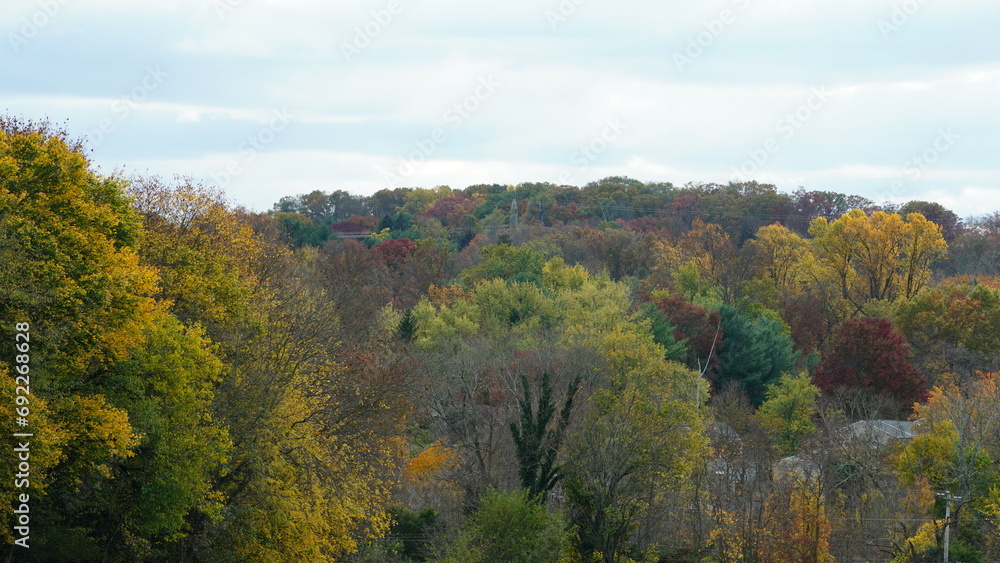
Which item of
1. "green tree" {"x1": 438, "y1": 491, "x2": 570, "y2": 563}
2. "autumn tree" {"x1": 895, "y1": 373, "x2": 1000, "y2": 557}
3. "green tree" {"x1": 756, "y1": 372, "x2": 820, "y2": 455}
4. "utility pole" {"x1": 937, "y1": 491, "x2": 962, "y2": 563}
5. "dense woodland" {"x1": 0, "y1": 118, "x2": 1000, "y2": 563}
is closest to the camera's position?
"dense woodland" {"x1": 0, "y1": 118, "x2": 1000, "y2": 563}

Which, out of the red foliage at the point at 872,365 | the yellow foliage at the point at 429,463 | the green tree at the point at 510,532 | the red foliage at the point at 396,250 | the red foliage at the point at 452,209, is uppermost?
the red foliage at the point at 452,209

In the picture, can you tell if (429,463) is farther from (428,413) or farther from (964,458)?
(964,458)

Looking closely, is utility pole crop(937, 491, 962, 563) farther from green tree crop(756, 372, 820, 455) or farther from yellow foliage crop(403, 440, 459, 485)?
yellow foliage crop(403, 440, 459, 485)

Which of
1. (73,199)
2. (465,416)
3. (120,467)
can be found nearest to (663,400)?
(465,416)

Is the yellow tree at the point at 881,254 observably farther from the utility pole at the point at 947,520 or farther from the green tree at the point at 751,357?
the utility pole at the point at 947,520

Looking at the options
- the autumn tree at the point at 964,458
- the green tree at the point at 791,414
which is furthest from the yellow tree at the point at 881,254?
the autumn tree at the point at 964,458

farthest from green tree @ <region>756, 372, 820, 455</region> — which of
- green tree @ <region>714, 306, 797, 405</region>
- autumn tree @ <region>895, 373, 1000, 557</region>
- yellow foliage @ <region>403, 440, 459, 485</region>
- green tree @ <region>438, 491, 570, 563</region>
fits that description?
green tree @ <region>438, 491, 570, 563</region>

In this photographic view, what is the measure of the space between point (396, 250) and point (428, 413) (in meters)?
44.9

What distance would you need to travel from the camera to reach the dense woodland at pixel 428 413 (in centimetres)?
2008

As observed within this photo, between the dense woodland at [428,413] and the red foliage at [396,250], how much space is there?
70.0 ft

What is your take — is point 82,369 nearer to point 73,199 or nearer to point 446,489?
point 73,199

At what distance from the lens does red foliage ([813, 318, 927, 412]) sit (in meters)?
50.7

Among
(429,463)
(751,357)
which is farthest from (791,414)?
(429,463)

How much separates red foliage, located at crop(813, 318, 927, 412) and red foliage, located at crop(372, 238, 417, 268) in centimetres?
3938
